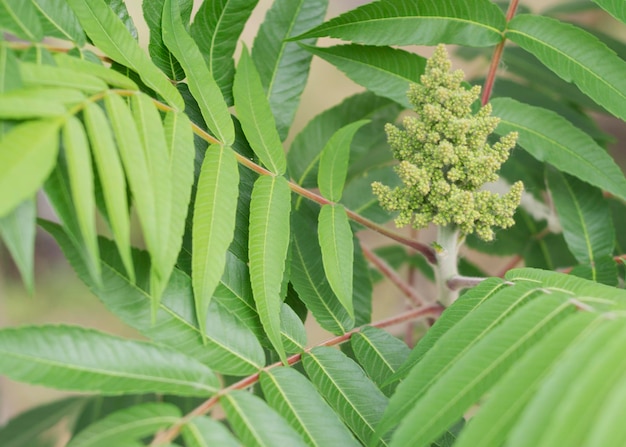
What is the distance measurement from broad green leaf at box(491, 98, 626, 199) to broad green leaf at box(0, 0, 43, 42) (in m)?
0.53

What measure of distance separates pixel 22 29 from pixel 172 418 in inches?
13.9

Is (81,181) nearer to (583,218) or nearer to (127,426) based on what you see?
(127,426)

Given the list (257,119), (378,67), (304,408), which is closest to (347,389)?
(304,408)

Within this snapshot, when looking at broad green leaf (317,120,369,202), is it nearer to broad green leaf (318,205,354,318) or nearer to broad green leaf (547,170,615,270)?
broad green leaf (318,205,354,318)

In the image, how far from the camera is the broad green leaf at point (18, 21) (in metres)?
0.52

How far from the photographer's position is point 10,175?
395 millimetres

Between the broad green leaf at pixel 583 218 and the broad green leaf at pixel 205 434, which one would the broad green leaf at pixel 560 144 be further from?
the broad green leaf at pixel 205 434

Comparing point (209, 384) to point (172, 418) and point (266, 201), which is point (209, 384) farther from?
point (266, 201)

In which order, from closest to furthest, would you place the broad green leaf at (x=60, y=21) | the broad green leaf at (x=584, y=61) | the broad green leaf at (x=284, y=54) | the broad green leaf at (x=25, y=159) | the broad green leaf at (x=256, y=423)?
the broad green leaf at (x=25, y=159), the broad green leaf at (x=256, y=423), the broad green leaf at (x=60, y=21), the broad green leaf at (x=584, y=61), the broad green leaf at (x=284, y=54)

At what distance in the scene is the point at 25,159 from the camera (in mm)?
407

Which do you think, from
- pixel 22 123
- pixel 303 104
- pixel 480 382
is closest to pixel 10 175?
pixel 22 123

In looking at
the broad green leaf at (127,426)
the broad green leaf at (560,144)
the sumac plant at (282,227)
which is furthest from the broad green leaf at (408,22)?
the broad green leaf at (127,426)

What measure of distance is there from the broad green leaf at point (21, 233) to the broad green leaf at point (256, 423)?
198 mm

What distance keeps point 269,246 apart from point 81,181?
8.6 inches
